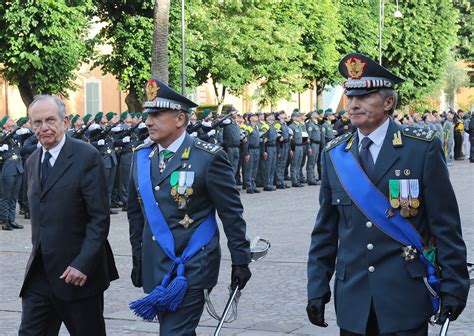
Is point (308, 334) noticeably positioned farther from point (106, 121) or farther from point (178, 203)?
point (106, 121)

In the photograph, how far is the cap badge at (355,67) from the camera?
17.6 feet

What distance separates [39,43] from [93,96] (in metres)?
17.6

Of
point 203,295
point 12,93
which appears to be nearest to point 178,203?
point 203,295

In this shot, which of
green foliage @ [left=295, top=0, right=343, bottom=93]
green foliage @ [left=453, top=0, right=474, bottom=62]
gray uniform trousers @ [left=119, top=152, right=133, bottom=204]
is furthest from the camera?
green foliage @ [left=453, top=0, right=474, bottom=62]

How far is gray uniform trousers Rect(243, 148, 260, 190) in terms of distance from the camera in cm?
2609

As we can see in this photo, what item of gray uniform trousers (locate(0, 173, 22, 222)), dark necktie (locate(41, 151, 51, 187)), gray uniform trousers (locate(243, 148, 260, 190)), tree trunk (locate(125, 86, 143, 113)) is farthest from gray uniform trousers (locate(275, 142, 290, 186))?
dark necktie (locate(41, 151, 51, 187))

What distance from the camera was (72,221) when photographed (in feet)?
20.7

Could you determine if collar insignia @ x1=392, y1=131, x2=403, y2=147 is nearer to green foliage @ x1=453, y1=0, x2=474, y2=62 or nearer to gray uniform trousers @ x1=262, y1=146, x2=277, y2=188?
gray uniform trousers @ x1=262, y1=146, x2=277, y2=188

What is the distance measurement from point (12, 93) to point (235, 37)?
964cm

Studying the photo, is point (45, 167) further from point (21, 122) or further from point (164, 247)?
point (21, 122)

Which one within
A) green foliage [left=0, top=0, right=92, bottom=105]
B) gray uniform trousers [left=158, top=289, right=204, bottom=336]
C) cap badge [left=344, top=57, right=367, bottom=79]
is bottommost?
gray uniform trousers [left=158, top=289, right=204, bottom=336]

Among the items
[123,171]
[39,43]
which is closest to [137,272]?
[123,171]

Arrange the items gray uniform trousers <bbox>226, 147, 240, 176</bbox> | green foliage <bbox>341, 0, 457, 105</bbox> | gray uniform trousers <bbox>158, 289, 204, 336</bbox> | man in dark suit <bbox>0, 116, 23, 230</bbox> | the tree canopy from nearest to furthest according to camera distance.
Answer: gray uniform trousers <bbox>158, 289, 204, 336</bbox>
man in dark suit <bbox>0, 116, 23, 230</bbox>
gray uniform trousers <bbox>226, 147, 240, 176</bbox>
the tree canopy
green foliage <bbox>341, 0, 457, 105</bbox>

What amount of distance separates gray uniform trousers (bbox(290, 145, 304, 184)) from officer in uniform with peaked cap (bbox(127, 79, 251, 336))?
21724 mm
